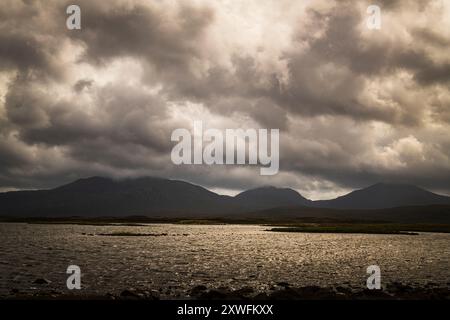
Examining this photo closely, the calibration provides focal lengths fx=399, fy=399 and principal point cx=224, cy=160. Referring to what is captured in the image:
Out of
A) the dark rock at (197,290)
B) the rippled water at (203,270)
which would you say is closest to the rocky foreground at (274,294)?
the dark rock at (197,290)

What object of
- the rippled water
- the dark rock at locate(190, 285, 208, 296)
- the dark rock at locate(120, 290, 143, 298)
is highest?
the dark rock at locate(120, 290, 143, 298)

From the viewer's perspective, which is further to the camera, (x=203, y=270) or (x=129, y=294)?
(x=203, y=270)

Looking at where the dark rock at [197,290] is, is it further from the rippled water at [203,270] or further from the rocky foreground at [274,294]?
the rippled water at [203,270]

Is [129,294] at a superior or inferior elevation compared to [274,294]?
superior

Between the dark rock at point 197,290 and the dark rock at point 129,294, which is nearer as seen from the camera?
the dark rock at point 129,294

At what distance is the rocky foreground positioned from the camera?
32812 mm

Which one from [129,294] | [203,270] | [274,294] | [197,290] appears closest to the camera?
[129,294]

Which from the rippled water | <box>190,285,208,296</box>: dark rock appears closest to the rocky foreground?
<box>190,285,208,296</box>: dark rock

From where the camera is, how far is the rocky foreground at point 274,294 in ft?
108

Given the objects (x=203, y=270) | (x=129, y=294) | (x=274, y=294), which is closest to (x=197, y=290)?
(x=129, y=294)

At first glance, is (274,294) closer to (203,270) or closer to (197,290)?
(197,290)

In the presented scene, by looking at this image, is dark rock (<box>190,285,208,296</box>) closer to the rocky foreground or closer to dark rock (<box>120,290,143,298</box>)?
the rocky foreground

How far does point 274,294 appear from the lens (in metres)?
34.9

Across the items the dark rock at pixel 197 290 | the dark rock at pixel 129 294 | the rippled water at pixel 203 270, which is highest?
the dark rock at pixel 129 294
